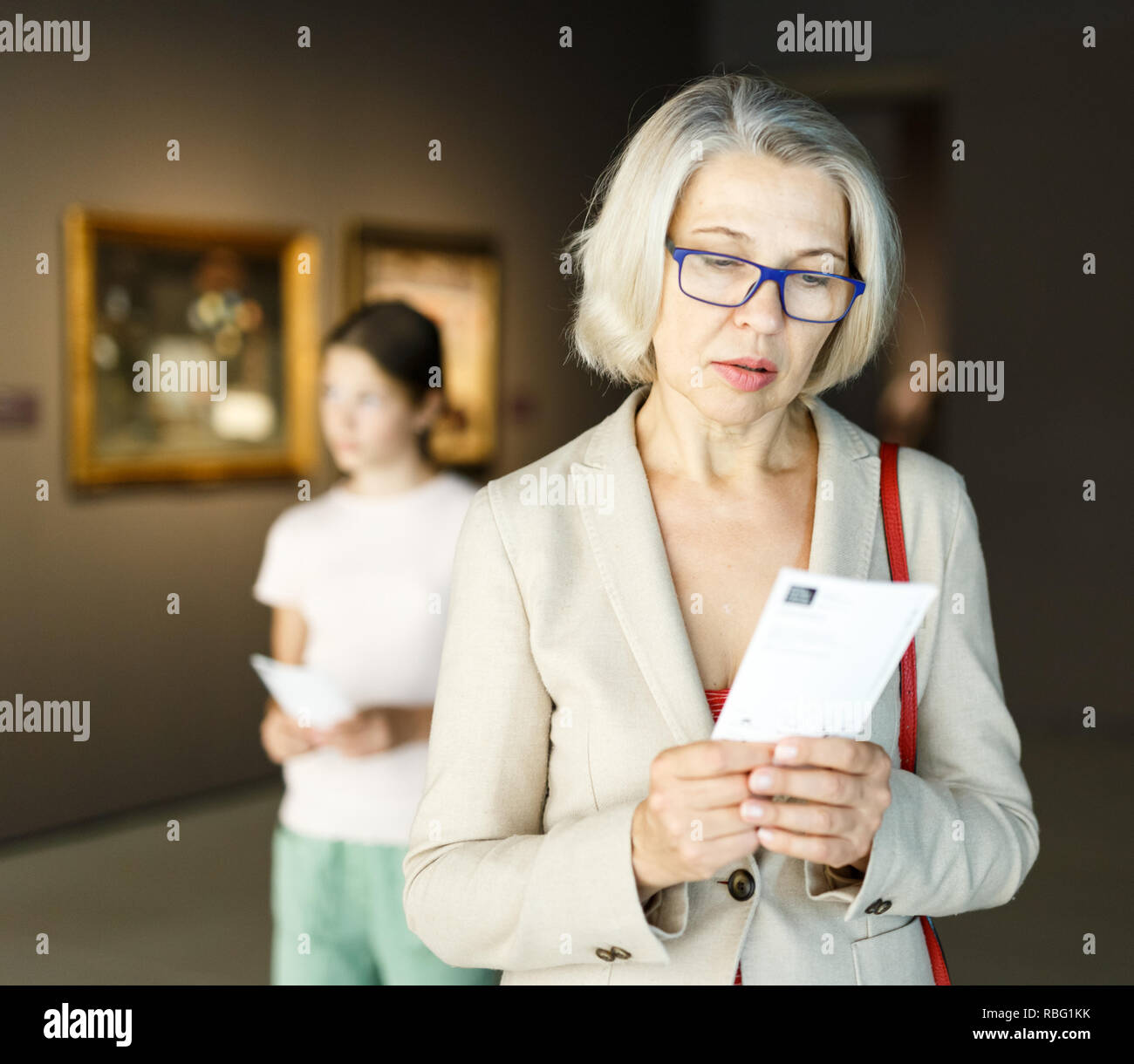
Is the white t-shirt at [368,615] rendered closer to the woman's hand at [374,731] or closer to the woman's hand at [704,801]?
the woman's hand at [374,731]

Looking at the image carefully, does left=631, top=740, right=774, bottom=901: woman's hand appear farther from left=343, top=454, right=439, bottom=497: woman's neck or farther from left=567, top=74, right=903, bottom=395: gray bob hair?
left=343, top=454, right=439, bottom=497: woman's neck

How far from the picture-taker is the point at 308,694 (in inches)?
105

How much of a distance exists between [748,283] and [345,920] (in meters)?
1.85

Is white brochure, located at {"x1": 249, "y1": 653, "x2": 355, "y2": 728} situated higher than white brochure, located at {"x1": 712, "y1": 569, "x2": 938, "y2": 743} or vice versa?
white brochure, located at {"x1": 712, "y1": 569, "x2": 938, "y2": 743}

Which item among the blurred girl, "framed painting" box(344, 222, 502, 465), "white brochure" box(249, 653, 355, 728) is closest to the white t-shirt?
the blurred girl

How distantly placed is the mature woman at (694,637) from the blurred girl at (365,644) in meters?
1.25

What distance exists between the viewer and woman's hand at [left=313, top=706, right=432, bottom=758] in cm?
279

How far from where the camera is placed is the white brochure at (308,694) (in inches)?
104

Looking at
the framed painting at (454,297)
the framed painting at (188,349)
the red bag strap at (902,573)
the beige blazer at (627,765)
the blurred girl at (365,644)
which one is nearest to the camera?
the beige blazer at (627,765)

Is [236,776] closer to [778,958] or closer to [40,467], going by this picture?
[40,467]

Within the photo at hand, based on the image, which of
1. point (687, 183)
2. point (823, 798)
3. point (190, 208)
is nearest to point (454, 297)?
point (190, 208)

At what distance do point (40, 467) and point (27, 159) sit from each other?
4.30 feet

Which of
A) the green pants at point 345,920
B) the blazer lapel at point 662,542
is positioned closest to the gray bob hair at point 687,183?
the blazer lapel at point 662,542

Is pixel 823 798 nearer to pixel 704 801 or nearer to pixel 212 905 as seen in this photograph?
pixel 704 801
